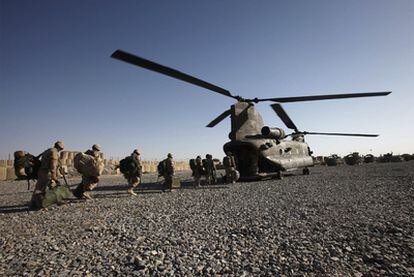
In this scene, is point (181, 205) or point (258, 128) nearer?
point (181, 205)

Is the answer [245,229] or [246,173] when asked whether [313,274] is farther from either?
[246,173]

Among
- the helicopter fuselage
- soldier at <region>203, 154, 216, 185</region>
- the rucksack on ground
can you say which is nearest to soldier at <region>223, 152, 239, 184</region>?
the helicopter fuselage

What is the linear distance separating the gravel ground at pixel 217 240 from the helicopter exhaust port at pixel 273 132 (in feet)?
25.2

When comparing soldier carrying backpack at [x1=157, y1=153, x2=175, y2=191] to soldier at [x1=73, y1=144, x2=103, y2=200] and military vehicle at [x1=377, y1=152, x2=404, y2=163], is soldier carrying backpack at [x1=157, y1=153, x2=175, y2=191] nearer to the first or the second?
soldier at [x1=73, y1=144, x2=103, y2=200]

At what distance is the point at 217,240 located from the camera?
13.6 ft

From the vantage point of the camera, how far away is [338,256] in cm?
339

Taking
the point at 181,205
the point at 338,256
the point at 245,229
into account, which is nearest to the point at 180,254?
the point at 245,229

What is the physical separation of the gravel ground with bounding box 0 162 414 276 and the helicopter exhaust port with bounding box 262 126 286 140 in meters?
7.69

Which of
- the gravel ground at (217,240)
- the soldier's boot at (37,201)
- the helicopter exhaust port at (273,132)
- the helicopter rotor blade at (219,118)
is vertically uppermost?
the helicopter rotor blade at (219,118)

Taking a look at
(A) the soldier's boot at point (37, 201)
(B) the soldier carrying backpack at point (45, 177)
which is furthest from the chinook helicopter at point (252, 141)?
(A) the soldier's boot at point (37, 201)

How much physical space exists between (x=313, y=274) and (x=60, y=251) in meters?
3.48

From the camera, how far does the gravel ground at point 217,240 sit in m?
3.15

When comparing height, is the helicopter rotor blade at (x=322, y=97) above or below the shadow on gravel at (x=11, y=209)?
above

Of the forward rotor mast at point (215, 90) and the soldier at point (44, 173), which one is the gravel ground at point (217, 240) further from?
the forward rotor mast at point (215, 90)
